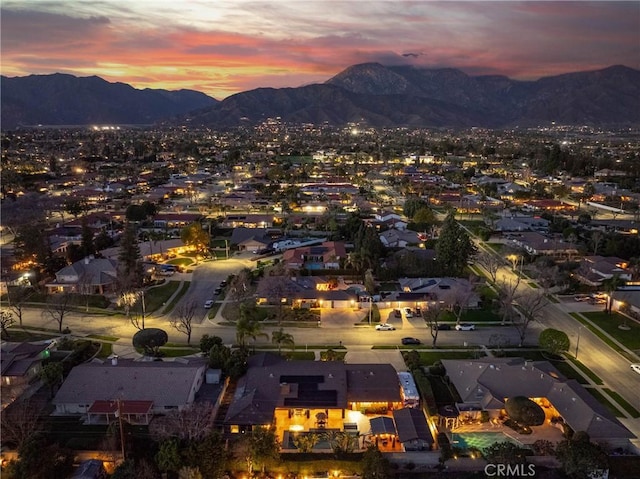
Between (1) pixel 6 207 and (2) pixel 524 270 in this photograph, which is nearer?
(2) pixel 524 270

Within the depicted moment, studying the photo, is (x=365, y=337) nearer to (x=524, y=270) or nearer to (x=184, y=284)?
(x=184, y=284)

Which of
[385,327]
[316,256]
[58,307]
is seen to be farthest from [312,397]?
[316,256]

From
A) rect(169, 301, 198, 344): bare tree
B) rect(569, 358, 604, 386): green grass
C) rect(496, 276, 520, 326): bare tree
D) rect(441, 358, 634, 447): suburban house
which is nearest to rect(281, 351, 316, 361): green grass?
rect(169, 301, 198, 344): bare tree

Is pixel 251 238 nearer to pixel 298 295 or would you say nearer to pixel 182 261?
pixel 182 261

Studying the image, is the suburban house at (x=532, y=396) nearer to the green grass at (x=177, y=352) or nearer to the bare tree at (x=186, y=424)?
the bare tree at (x=186, y=424)

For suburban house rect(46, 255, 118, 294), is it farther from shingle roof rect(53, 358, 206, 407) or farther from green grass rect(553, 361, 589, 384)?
green grass rect(553, 361, 589, 384)

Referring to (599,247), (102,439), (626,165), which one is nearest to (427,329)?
(102,439)
